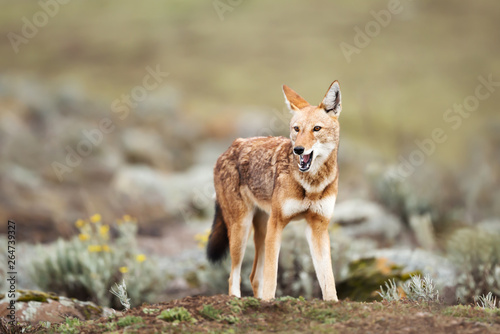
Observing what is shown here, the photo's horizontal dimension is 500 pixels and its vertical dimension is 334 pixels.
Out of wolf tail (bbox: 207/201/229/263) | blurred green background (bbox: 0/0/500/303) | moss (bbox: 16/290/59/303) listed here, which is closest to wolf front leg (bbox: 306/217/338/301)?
wolf tail (bbox: 207/201/229/263)

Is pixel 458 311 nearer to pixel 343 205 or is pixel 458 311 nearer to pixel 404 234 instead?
pixel 404 234

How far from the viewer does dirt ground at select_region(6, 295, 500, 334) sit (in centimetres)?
397

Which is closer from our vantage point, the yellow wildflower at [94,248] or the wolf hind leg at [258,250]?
the wolf hind leg at [258,250]

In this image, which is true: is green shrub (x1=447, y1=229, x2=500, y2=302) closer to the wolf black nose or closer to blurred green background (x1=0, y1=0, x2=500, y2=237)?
the wolf black nose

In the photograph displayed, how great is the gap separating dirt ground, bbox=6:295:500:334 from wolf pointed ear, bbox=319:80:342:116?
Result: 185 cm

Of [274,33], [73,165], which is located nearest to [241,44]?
[274,33]

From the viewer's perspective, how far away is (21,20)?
37125mm

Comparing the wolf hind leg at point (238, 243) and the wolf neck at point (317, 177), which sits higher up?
the wolf neck at point (317, 177)

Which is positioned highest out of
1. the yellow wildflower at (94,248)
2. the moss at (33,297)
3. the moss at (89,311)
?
the yellow wildflower at (94,248)

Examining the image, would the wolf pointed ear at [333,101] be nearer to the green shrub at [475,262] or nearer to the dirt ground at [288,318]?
the dirt ground at [288,318]

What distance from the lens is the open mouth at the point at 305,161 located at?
502 cm

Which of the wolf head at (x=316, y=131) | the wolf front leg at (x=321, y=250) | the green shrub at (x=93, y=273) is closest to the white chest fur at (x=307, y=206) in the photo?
the wolf front leg at (x=321, y=250)

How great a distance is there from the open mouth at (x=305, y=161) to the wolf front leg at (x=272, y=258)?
24.7 inches

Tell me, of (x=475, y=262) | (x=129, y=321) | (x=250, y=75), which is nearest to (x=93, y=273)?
(x=129, y=321)
